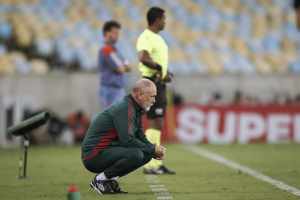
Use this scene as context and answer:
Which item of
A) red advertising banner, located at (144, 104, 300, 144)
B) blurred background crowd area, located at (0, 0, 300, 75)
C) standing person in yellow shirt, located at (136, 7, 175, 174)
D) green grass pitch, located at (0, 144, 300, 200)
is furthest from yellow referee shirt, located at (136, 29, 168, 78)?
blurred background crowd area, located at (0, 0, 300, 75)

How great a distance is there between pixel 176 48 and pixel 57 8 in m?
3.35

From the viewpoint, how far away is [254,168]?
41.1 feet

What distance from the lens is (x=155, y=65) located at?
38.9 ft

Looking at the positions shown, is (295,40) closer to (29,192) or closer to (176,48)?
(176,48)

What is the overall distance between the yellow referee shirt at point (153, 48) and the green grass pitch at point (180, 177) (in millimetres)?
1387

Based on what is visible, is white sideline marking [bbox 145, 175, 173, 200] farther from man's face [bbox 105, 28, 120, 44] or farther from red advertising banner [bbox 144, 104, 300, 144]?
red advertising banner [bbox 144, 104, 300, 144]

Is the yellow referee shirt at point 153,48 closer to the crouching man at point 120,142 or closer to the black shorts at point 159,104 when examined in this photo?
the black shorts at point 159,104

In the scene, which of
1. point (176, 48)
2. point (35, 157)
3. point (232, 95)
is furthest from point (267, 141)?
point (35, 157)

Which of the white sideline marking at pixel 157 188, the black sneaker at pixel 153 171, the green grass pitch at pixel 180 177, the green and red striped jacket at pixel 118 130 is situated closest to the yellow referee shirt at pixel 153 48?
the black sneaker at pixel 153 171

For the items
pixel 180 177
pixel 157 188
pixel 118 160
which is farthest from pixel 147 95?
pixel 180 177

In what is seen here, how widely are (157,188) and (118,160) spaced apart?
2.90ft

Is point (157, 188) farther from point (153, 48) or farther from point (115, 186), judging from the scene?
point (153, 48)

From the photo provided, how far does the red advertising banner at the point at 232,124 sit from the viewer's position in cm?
2023

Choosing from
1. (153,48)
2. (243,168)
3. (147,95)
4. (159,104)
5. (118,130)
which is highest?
(153,48)
